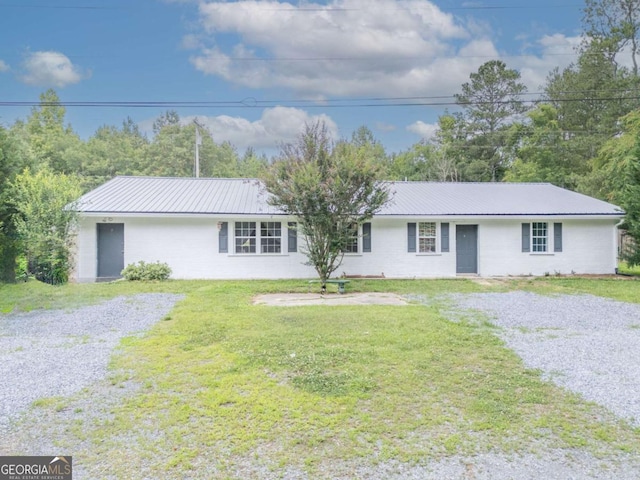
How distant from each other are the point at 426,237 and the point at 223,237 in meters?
7.33

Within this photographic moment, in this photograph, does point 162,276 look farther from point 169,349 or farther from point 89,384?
point 89,384

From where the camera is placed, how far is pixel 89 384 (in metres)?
4.52

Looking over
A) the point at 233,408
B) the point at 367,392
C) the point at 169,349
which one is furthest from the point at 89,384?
the point at 367,392

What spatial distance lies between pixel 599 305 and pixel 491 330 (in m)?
4.34

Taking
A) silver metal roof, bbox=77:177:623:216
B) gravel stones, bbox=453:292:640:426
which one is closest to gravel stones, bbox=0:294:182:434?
silver metal roof, bbox=77:177:623:216

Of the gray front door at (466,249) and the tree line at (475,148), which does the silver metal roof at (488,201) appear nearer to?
the gray front door at (466,249)

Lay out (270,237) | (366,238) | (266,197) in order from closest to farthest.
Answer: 1. (270,237)
2. (366,238)
3. (266,197)

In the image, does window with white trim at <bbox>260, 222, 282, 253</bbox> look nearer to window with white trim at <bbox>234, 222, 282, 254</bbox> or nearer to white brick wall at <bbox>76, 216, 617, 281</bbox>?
window with white trim at <bbox>234, 222, 282, 254</bbox>

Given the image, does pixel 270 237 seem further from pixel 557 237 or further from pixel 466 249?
pixel 557 237

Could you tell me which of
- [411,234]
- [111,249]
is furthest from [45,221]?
[411,234]

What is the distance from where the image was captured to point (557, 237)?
1523cm

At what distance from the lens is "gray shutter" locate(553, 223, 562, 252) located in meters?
15.2

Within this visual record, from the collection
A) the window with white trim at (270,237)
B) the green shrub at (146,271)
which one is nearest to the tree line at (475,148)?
the green shrub at (146,271)

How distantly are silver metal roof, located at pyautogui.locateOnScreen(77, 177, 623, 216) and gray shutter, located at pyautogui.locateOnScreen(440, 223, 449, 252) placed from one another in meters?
0.55
